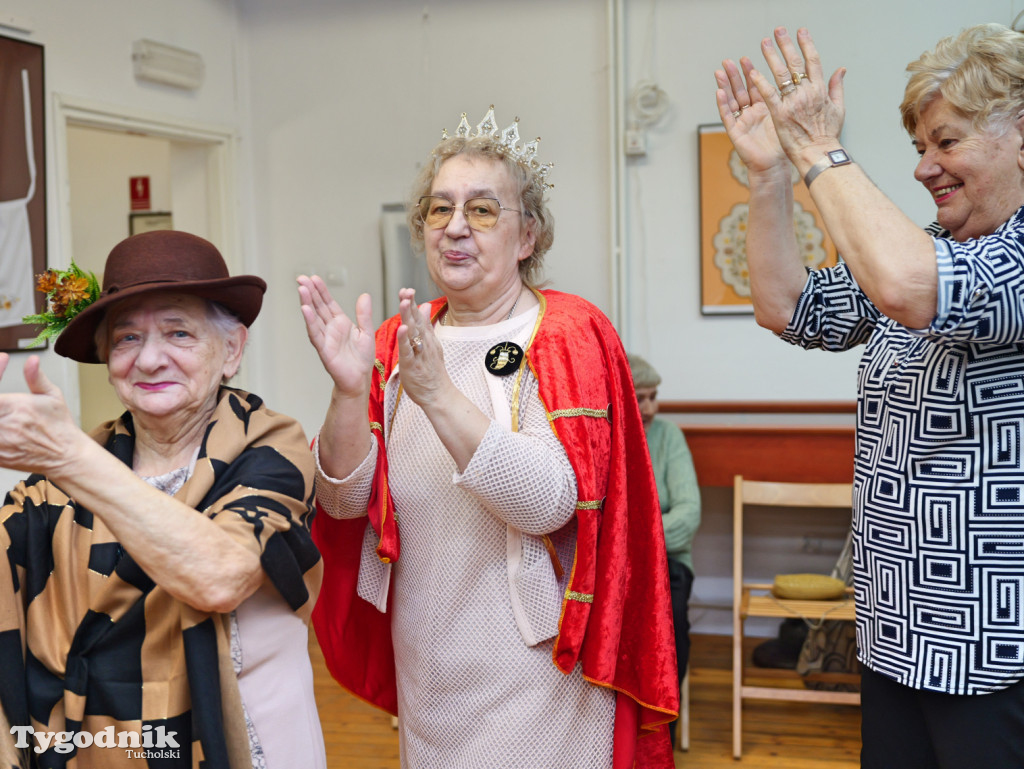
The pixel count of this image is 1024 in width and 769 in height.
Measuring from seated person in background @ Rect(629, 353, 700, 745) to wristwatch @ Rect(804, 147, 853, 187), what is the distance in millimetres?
1968

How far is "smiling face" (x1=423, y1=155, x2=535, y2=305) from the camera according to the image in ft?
5.54

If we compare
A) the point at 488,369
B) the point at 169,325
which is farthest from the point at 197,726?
the point at 488,369

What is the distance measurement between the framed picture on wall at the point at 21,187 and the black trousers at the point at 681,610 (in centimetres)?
260

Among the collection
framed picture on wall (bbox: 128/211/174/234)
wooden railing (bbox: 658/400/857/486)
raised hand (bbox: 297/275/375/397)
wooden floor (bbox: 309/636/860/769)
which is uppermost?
framed picture on wall (bbox: 128/211/174/234)

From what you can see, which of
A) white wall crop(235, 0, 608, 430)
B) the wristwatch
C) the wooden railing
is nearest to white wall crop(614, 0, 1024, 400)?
white wall crop(235, 0, 608, 430)

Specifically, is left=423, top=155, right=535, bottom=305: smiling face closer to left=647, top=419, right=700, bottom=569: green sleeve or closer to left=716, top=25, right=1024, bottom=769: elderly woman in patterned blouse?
left=716, top=25, right=1024, bottom=769: elderly woman in patterned blouse

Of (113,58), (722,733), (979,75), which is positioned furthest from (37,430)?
(113,58)

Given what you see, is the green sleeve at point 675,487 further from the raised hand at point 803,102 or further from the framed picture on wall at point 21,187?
the framed picture on wall at point 21,187

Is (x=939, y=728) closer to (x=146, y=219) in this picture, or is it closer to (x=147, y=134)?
(x=147, y=134)

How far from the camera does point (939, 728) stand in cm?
130

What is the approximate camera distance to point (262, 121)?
500cm

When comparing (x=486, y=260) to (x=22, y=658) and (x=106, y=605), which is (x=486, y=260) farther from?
(x=22, y=658)

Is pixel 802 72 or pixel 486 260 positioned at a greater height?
pixel 802 72

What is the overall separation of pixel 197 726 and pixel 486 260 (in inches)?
36.2
